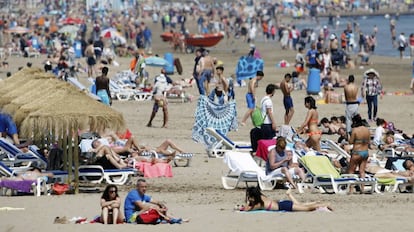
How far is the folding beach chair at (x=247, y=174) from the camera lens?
14836mm

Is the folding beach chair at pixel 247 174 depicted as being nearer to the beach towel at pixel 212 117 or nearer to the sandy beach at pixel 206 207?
the sandy beach at pixel 206 207

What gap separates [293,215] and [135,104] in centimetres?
1414

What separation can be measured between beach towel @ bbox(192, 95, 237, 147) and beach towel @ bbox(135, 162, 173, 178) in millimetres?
2438

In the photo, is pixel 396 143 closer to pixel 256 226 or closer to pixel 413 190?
pixel 413 190

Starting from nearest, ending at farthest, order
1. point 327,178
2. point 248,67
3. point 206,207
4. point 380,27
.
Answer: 1. point 206,207
2. point 327,178
3. point 248,67
4. point 380,27

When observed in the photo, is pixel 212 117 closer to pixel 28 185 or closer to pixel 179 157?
pixel 179 157

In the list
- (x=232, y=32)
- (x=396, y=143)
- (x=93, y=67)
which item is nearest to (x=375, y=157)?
(x=396, y=143)

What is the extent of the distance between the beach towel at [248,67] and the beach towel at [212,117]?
11.0 m

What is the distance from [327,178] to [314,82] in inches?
558

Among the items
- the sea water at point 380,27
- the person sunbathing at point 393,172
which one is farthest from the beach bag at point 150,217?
the sea water at point 380,27

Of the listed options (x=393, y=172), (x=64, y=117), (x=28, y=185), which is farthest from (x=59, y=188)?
(x=393, y=172)

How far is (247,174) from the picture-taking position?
589 inches

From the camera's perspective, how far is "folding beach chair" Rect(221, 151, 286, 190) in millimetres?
14836

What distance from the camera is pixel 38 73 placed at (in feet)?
59.2
